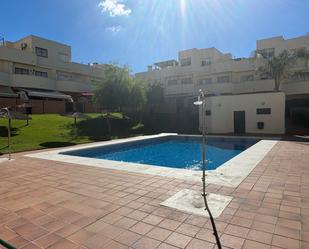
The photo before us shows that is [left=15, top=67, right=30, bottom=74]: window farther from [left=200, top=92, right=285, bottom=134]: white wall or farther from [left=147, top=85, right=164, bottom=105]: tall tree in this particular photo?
[left=200, top=92, right=285, bottom=134]: white wall

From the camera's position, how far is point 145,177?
770 cm

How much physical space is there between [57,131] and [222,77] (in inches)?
1001

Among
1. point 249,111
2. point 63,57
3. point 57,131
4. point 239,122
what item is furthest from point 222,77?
point 63,57

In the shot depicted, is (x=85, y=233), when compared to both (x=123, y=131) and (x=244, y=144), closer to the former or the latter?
(x=244, y=144)

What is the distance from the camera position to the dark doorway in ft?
77.5

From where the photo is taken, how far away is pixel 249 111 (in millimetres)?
23078

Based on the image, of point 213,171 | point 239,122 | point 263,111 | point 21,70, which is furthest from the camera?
point 21,70

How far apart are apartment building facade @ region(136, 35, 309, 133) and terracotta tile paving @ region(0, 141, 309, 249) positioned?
26.4 m

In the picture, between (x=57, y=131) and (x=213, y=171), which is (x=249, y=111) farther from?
(x=57, y=131)

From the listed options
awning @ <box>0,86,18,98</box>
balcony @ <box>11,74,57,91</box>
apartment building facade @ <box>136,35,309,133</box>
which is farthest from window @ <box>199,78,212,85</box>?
awning @ <box>0,86,18,98</box>

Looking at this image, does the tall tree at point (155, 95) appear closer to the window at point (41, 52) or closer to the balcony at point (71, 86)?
the balcony at point (71, 86)

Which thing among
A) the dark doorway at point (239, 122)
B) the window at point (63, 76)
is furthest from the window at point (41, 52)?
the dark doorway at point (239, 122)

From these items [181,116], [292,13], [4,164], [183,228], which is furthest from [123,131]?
[183,228]

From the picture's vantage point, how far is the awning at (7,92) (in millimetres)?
28266
